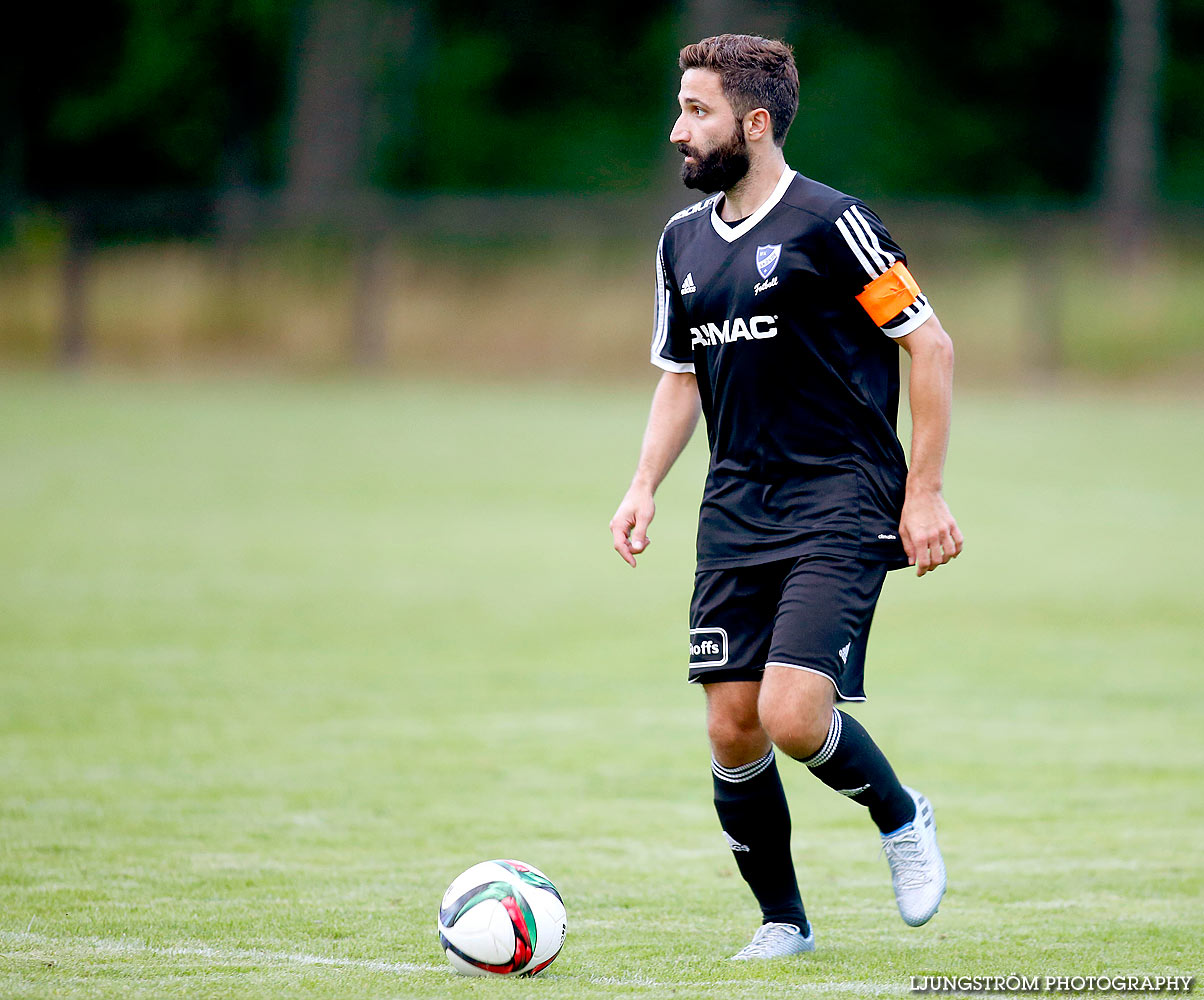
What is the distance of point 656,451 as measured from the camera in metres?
4.59

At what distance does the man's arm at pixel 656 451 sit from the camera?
15.0 ft

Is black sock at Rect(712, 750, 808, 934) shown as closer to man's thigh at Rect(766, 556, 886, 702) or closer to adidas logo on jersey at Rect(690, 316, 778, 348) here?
man's thigh at Rect(766, 556, 886, 702)

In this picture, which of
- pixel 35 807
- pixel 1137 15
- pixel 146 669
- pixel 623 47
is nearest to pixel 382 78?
pixel 623 47

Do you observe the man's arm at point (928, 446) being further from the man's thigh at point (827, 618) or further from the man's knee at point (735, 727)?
the man's knee at point (735, 727)

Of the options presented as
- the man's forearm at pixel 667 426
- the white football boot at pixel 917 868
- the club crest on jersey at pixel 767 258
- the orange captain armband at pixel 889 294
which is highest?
the club crest on jersey at pixel 767 258

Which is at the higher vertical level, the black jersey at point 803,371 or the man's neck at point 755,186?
the man's neck at point 755,186

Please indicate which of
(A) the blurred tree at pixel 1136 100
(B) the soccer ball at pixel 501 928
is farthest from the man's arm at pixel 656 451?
(A) the blurred tree at pixel 1136 100

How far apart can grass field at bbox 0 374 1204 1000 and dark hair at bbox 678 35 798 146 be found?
7.13ft

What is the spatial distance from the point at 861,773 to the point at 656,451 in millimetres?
1032

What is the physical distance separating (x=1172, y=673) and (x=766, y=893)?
15.8 feet

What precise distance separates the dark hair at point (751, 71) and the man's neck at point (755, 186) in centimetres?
6

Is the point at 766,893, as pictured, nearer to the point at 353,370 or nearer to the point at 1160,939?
the point at 1160,939

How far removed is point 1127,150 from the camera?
3431 cm

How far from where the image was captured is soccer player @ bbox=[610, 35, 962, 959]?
4.16m
